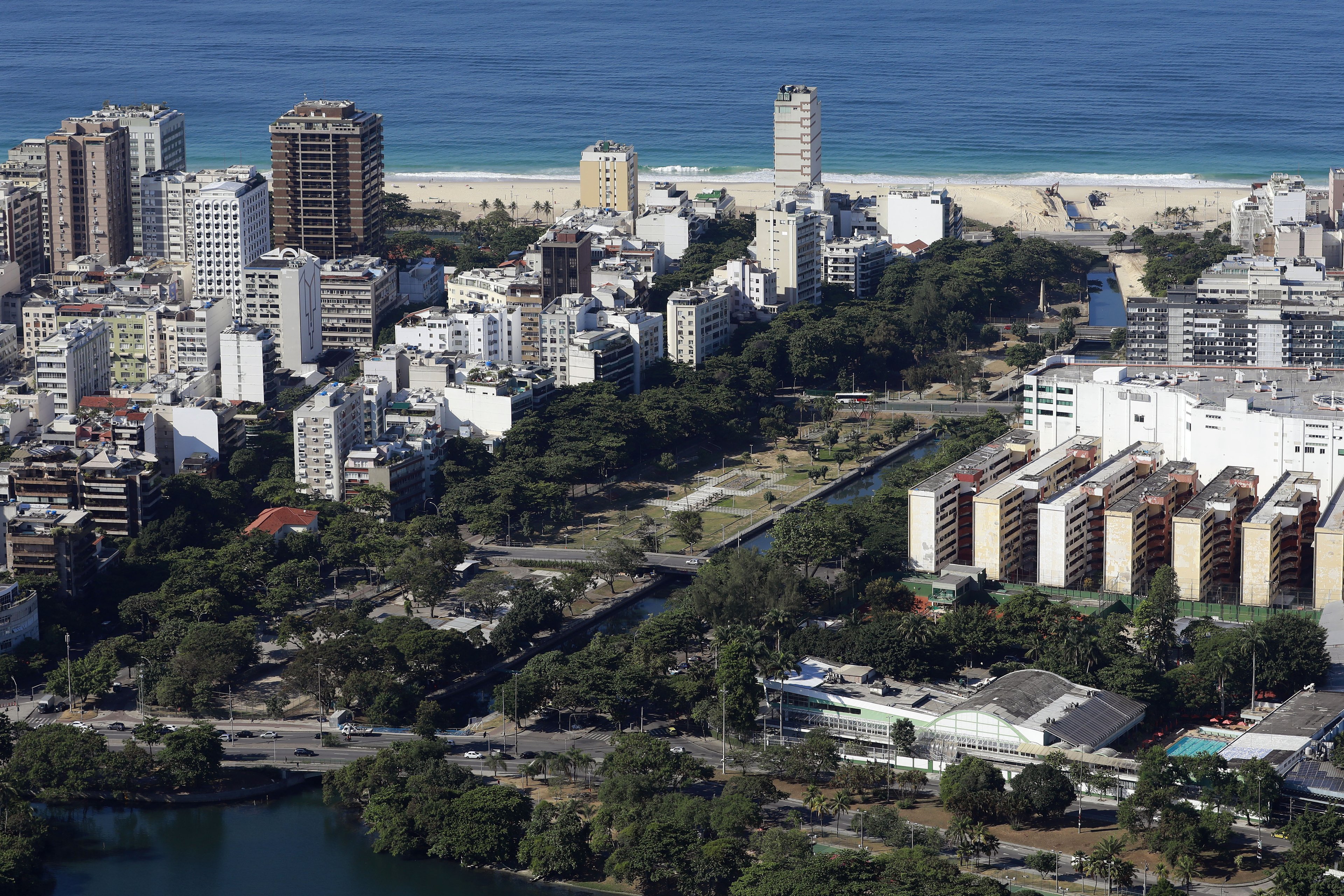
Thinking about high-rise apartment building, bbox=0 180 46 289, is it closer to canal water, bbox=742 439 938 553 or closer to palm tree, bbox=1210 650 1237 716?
canal water, bbox=742 439 938 553

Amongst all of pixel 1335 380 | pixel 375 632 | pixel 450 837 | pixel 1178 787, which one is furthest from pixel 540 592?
pixel 1335 380

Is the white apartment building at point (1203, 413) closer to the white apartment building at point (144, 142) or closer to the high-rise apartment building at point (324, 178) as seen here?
the high-rise apartment building at point (324, 178)

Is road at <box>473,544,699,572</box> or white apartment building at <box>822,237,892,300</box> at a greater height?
white apartment building at <box>822,237,892,300</box>

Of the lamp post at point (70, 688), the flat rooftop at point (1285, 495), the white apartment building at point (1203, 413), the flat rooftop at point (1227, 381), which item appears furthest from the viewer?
the flat rooftop at point (1227, 381)

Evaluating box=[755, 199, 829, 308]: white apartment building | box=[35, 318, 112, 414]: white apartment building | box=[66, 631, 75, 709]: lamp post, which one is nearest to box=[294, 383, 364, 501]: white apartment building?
box=[35, 318, 112, 414]: white apartment building

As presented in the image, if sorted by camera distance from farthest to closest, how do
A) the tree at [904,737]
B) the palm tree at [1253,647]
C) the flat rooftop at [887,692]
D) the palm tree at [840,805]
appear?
the palm tree at [1253,647] < the flat rooftop at [887,692] < the tree at [904,737] < the palm tree at [840,805]

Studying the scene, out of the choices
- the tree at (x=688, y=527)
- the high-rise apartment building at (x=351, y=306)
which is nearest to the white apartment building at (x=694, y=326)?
the high-rise apartment building at (x=351, y=306)
